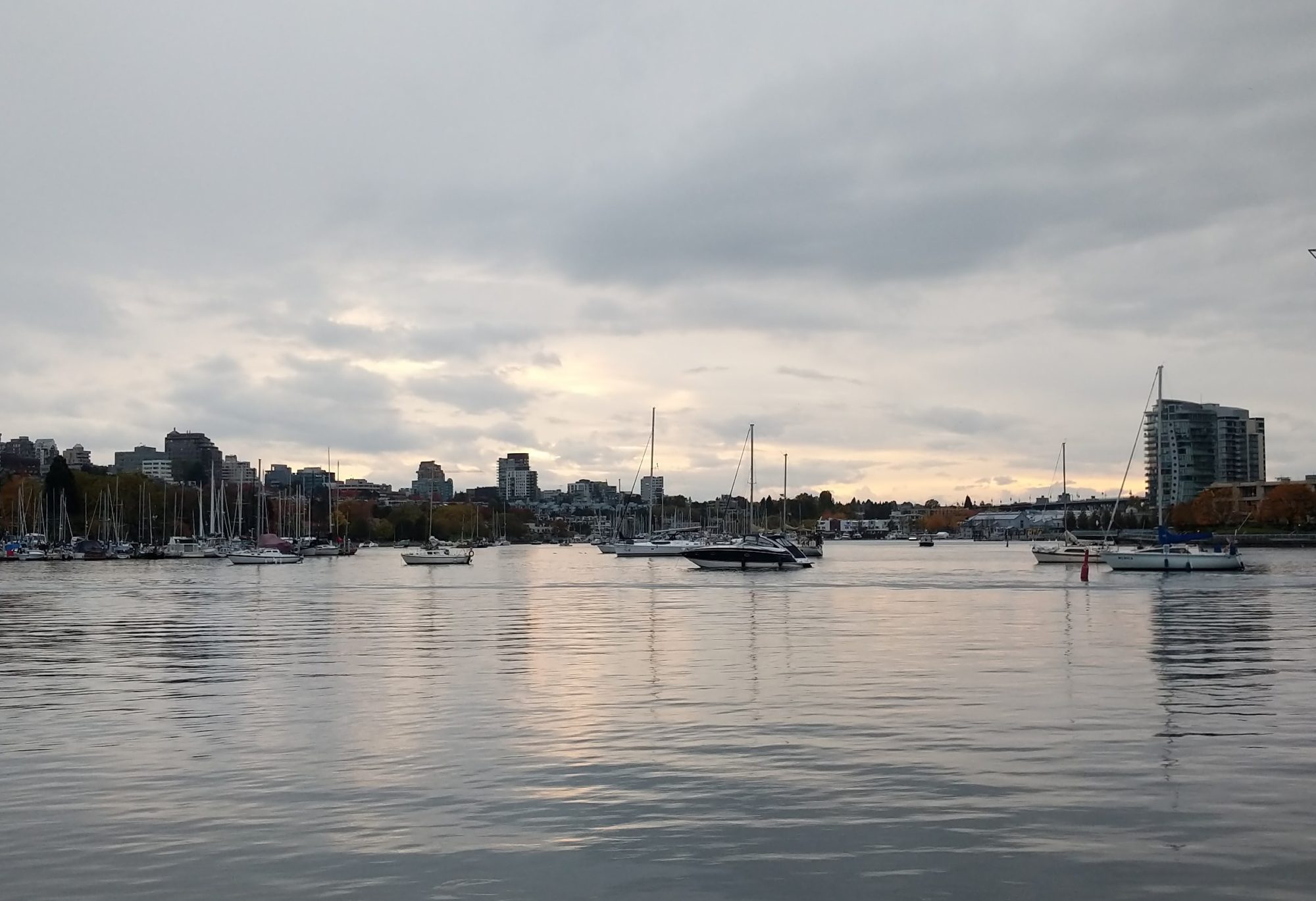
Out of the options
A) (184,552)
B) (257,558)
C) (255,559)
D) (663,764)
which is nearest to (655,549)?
(257,558)

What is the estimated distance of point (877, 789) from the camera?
17812 millimetres

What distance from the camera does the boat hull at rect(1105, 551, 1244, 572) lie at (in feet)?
339

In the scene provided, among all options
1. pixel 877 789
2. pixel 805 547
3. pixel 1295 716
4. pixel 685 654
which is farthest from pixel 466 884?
pixel 805 547

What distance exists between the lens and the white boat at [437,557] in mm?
142000

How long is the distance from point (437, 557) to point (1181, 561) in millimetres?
76574

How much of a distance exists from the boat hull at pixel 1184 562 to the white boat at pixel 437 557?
71.8 m

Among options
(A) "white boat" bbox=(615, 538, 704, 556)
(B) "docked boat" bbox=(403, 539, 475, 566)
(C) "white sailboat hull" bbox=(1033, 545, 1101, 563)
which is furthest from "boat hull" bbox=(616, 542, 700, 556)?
(C) "white sailboat hull" bbox=(1033, 545, 1101, 563)

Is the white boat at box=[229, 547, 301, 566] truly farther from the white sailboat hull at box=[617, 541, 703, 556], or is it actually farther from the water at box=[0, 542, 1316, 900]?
the water at box=[0, 542, 1316, 900]

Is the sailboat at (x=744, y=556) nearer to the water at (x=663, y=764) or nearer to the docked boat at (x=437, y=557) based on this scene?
the docked boat at (x=437, y=557)

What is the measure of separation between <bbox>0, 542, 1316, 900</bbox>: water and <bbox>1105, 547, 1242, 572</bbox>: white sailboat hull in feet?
196

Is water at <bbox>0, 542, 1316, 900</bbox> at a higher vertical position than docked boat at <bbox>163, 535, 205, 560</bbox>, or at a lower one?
higher

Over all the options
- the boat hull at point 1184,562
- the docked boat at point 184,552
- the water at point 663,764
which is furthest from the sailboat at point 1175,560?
the docked boat at point 184,552

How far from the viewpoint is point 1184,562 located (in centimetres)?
10331

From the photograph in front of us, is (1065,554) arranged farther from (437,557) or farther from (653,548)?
(437,557)
